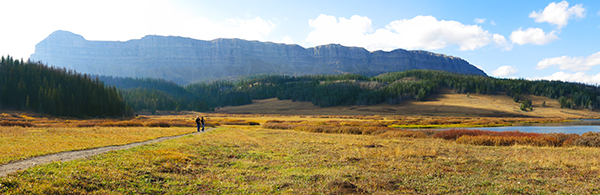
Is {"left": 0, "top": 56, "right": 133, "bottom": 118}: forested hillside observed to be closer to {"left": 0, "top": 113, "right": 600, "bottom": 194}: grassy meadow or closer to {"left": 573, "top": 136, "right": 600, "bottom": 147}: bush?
{"left": 0, "top": 113, "right": 600, "bottom": 194}: grassy meadow

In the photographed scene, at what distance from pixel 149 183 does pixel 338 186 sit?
26.7 feet

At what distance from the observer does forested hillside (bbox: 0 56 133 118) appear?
3629 inches

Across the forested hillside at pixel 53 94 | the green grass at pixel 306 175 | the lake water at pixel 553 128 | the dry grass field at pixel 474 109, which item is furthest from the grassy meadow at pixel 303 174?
the dry grass field at pixel 474 109

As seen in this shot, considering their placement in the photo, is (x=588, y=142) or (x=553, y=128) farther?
(x=553, y=128)

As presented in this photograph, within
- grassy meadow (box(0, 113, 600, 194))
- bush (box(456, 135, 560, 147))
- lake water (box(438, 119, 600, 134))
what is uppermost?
grassy meadow (box(0, 113, 600, 194))

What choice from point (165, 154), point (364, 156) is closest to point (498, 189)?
point (364, 156)

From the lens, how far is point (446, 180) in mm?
14609

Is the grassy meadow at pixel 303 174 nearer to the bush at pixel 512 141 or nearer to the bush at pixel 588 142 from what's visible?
the bush at pixel 512 141

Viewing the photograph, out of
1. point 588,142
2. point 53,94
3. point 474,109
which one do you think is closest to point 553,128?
point 588,142

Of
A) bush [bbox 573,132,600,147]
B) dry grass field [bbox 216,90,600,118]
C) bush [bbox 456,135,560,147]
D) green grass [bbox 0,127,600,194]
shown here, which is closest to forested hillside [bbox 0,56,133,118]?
dry grass field [bbox 216,90,600,118]

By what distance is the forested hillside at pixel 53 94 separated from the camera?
9219cm

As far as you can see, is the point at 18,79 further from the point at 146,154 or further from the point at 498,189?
the point at 498,189

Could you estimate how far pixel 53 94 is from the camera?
91.4 metres

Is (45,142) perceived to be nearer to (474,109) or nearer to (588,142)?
(588,142)
